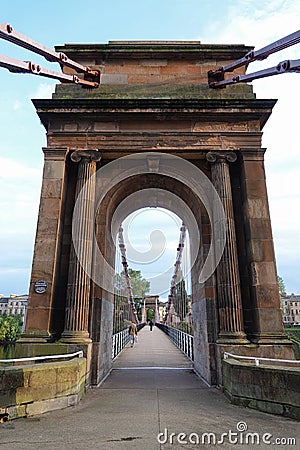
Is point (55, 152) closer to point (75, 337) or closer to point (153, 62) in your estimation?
point (153, 62)

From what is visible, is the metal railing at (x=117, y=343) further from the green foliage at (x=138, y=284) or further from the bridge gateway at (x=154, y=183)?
the green foliage at (x=138, y=284)

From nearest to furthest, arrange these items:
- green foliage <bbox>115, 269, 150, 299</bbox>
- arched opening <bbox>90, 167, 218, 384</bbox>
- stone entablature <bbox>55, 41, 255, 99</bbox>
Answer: arched opening <bbox>90, 167, 218, 384</bbox>, stone entablature <bbox>55, 41, 255, 99</bbox>, green foliage <bbox>115, 269, 150, 299</bbox>

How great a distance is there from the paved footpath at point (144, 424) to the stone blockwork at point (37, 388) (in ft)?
0.48

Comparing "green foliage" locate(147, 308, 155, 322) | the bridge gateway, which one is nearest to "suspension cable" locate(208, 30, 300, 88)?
the bridge gateway

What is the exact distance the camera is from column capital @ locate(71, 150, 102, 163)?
24.0 ft

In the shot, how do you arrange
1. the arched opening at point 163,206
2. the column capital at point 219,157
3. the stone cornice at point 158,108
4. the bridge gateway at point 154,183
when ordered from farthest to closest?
the stone cornice at point 158,108, the column capital at point 219,157, the arched opening at point 163,206, the bridge gateway at point 154,183

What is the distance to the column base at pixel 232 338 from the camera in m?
6.03

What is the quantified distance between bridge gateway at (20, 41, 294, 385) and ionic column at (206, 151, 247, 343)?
2 cm

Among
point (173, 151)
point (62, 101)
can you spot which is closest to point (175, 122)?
point (173, 151)

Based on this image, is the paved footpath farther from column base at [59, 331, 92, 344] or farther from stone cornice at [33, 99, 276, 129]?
stone cornice at [33, 99, 276, 129]

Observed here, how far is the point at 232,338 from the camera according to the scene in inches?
Result: 240

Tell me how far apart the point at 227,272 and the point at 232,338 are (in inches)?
50.9

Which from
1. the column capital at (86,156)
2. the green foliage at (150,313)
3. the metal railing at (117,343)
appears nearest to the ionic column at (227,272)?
the column capital at (86,156)

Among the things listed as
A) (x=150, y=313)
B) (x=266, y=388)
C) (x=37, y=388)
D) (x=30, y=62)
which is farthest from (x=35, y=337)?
(x=150, y=313)
